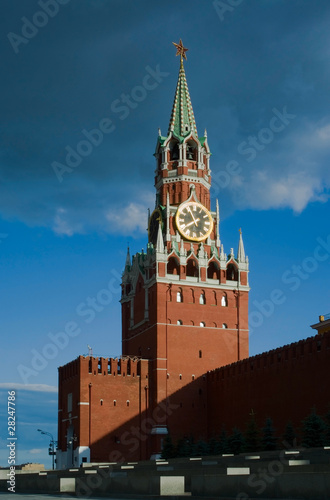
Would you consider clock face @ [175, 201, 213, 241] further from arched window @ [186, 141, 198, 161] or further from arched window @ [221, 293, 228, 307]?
arched window @ [221, 293, 228, 307]

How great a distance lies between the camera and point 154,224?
6222cm

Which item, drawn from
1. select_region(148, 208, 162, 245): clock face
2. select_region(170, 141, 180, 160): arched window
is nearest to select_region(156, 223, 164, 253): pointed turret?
select_region(148, 208, 162, 245): clock face

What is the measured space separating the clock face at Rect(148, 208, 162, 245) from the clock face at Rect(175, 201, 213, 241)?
1.71m

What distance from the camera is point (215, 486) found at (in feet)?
68.9

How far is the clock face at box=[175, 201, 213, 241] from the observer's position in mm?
60312

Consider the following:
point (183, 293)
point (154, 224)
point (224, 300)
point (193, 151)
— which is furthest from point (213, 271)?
point (193, 151)

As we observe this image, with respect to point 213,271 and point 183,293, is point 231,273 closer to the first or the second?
point 213,271

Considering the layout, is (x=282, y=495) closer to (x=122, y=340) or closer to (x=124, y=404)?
(x=124, y=404)

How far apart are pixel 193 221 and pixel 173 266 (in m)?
4.34

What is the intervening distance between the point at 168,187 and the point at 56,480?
3854cm

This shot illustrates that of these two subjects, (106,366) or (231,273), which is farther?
(231,273)

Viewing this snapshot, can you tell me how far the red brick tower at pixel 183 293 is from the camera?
55469 mm

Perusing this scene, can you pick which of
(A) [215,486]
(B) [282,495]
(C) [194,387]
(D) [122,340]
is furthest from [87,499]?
(D) [122,340]

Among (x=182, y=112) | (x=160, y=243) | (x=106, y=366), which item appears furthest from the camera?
(x=182, y=112)
